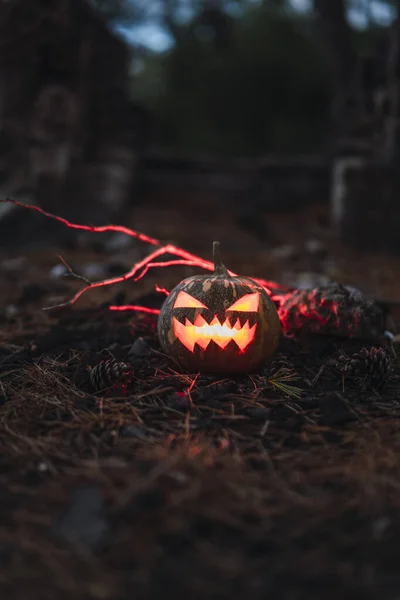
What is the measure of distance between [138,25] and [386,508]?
42.1ft

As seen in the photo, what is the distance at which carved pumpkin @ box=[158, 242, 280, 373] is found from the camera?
2.61m

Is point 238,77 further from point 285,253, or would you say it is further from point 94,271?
point 94,271

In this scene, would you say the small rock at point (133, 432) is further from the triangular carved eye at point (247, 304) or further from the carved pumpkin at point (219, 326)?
the triangular carved eye at point (247, 304)

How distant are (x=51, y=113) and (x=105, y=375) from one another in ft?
19.7

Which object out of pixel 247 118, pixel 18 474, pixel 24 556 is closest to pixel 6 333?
pixel 18 474

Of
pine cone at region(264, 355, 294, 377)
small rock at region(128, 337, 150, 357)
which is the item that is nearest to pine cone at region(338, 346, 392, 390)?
pine cone at region(264, 355, 294, 377)

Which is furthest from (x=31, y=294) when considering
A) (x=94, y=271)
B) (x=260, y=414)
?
(x=260, y=414)

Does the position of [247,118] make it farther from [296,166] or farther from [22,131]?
[22,131]

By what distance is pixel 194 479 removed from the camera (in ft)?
5.80

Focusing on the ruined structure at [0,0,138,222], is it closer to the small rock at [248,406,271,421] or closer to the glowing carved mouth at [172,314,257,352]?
the glowing carved mouth at [172,314,257,352]

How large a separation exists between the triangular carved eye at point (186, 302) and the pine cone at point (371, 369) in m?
0.77

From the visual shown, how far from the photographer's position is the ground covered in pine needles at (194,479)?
1.37m

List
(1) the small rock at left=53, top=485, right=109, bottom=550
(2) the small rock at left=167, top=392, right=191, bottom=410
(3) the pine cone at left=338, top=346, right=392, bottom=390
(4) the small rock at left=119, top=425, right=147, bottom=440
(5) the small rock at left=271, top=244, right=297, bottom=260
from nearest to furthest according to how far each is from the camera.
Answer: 1. (1) the small rock at left=53, top=485, right=109, bottom=550
2. (4) the small rock at left=119, top=425, right=147, bottom=440
3. (2) the small rock at left=167, top=392, right=191, bottom=410
4. (3) the pine cone at left=338, top=346, right=392, bottom=390
5. (5) the small rock at left=271, top=244, right=297, bottom=260

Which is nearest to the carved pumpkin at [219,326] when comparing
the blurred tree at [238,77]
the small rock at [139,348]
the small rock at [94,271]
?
the small rock at [139,348]
